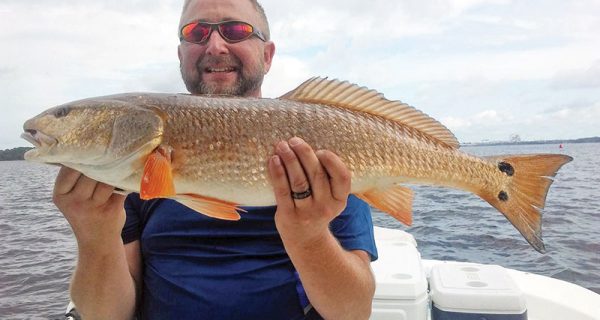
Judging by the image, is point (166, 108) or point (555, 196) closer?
point (166, 108)

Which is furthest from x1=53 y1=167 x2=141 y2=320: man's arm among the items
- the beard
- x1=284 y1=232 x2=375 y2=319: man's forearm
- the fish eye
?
the beard

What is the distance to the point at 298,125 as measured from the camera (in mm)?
2492

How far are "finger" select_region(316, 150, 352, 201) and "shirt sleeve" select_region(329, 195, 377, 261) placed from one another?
0.68 meters

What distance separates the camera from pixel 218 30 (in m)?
3.42

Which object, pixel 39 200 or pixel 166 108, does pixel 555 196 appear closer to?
pixel 166 108

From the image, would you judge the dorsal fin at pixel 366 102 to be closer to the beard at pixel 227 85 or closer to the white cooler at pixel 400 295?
the beard at pixel 227 85

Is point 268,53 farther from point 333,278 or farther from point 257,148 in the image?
point 333,278

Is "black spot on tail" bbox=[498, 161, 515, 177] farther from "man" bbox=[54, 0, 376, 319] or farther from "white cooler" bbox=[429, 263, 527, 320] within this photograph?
"white cooler" bbox=[429, 263, 527, 320]

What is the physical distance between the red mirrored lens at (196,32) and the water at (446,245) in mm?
7532

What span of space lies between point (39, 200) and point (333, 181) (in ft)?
89.2

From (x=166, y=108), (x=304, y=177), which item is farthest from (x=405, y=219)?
(x=166, y=108)

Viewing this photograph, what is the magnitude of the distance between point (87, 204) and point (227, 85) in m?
1.42

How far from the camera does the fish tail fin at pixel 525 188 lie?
2736 millimetres

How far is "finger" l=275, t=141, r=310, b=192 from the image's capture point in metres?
2.36
